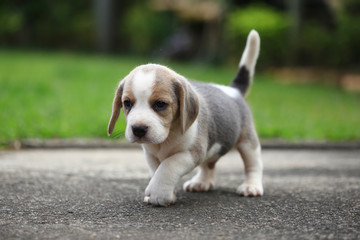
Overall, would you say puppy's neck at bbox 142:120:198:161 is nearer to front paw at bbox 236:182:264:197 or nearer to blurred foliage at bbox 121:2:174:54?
front paw at bbox 236:182:264:197

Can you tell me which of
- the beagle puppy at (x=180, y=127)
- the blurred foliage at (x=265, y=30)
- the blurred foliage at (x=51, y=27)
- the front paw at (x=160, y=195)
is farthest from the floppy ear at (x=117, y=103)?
the blurred foliage at (x=51, y=27)

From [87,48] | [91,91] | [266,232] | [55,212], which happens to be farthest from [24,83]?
[87,48]

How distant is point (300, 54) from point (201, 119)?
40.2 ft

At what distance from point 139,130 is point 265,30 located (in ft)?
41.5

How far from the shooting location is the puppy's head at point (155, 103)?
315 cm

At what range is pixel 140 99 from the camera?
126 inches

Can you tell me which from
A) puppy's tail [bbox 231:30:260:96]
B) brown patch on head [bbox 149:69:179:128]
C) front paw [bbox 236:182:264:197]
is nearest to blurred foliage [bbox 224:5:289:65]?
puppy's tail [bbox 231:30:260:96]

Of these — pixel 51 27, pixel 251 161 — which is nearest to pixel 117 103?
pixel 251 161

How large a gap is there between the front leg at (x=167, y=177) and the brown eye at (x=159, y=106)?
40cm

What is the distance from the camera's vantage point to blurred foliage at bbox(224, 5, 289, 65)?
49.6ft

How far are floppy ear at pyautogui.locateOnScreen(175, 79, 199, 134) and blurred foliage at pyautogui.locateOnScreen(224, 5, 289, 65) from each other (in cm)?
1203

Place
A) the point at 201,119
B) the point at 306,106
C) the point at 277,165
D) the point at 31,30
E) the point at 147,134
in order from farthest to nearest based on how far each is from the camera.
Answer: the point at 31,30 < the point at 306,106 < the point at 277,165 < the point at 201,119 < the point at 147,134

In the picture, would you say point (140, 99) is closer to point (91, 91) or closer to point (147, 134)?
point (147, 134)

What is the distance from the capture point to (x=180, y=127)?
3439mm
